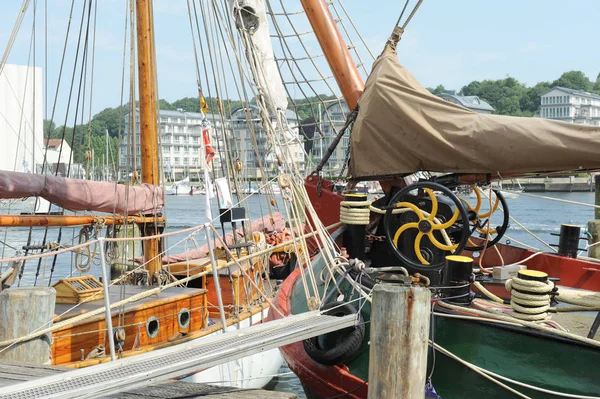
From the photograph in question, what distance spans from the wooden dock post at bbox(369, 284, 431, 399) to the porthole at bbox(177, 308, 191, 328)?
569 cm

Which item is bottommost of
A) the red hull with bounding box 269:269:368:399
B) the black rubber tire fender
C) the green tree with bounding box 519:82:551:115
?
the red hull with bounding box 269:269:368:399

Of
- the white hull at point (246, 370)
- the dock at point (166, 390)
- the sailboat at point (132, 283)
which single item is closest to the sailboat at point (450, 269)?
the dock at point (166, 390)

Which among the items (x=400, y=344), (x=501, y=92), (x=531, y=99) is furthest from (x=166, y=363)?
(x=501, y=92)

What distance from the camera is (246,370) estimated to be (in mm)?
10781

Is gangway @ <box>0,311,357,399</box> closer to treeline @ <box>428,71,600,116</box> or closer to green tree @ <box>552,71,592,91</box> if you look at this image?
treeline @ <box>428,71,600,116</box>

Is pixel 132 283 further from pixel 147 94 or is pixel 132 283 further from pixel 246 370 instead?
pixel 147 94

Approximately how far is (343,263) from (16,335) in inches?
127

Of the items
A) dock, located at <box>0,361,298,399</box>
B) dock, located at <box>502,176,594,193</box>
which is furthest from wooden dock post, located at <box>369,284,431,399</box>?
dock, located at <box>502,176,594,193</box>

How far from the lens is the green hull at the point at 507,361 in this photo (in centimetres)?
511

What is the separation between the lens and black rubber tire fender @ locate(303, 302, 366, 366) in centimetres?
612

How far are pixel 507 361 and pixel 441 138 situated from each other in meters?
2.26

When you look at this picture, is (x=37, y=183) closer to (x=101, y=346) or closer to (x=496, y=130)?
(x=101, y=346)

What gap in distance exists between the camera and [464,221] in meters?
5.95

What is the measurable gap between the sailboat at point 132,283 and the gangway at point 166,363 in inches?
46.1
